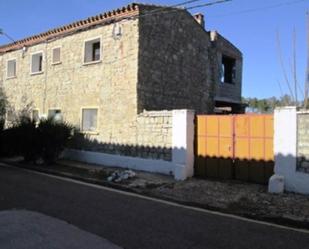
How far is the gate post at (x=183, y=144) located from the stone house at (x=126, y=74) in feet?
1.64

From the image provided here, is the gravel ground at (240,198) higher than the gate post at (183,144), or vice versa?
the gate post at (183,144)

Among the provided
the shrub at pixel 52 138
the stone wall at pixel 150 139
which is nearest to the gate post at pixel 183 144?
the stone wall at pixel 150 139

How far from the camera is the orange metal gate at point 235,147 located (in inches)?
489

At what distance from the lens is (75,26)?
19766mm

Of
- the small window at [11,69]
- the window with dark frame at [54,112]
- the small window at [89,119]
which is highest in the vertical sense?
the small window at [11,69]

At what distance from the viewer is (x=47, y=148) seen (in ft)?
60.1

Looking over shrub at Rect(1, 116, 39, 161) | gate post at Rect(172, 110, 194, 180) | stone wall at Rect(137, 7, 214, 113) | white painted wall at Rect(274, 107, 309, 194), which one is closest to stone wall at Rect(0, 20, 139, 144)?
stone wall at Rect(137, 7, 214, 113)

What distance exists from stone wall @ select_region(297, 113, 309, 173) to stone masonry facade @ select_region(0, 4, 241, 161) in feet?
14.8

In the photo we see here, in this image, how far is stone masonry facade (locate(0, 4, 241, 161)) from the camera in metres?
16.7

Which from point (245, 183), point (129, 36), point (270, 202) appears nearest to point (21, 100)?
point (129, 36)

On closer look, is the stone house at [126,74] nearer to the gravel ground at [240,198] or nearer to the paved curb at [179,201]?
the paved curb at [179,201]

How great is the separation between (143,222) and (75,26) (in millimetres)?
13372

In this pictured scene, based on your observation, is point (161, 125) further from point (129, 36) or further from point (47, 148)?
point (47, 148)

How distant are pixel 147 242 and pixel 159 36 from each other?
482 inches
